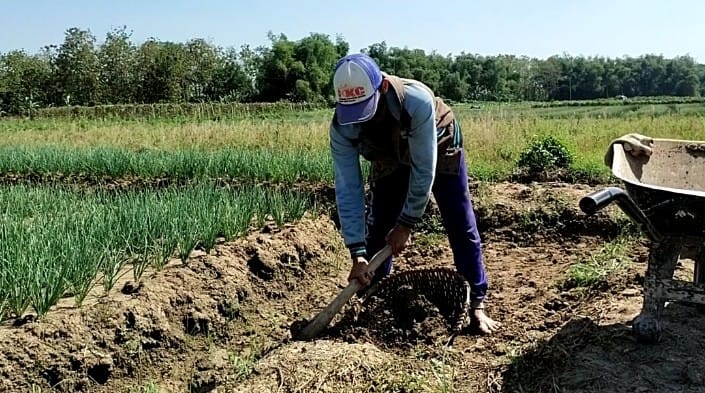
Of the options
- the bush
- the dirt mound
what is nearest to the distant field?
the bush

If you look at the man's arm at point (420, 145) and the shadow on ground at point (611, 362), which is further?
the man's arm at point (420, 145)

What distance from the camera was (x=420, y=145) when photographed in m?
2.82

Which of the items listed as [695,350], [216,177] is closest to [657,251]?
[695,350]

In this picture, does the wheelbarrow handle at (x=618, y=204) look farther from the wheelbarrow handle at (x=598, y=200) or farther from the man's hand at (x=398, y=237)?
the man's hand at (x=398, y=237)

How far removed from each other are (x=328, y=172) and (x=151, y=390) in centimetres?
447

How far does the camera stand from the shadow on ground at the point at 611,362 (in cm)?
253

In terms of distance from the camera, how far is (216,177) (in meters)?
7.41

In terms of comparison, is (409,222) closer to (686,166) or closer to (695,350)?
(695,350)

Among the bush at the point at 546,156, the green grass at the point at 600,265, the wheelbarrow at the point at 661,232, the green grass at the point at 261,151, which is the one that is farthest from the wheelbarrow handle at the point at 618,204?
the bush at the point at 546,156

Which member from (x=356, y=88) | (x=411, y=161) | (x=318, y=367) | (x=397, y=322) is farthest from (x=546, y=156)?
(x=318, y=367)

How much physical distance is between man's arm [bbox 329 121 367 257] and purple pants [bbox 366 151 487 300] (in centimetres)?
42

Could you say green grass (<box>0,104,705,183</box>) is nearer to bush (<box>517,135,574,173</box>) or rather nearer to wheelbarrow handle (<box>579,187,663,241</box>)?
bush (<box>517,135,574,173</box>)

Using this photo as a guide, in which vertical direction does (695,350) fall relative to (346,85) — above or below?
below

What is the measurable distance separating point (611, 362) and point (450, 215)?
1.01 metres
